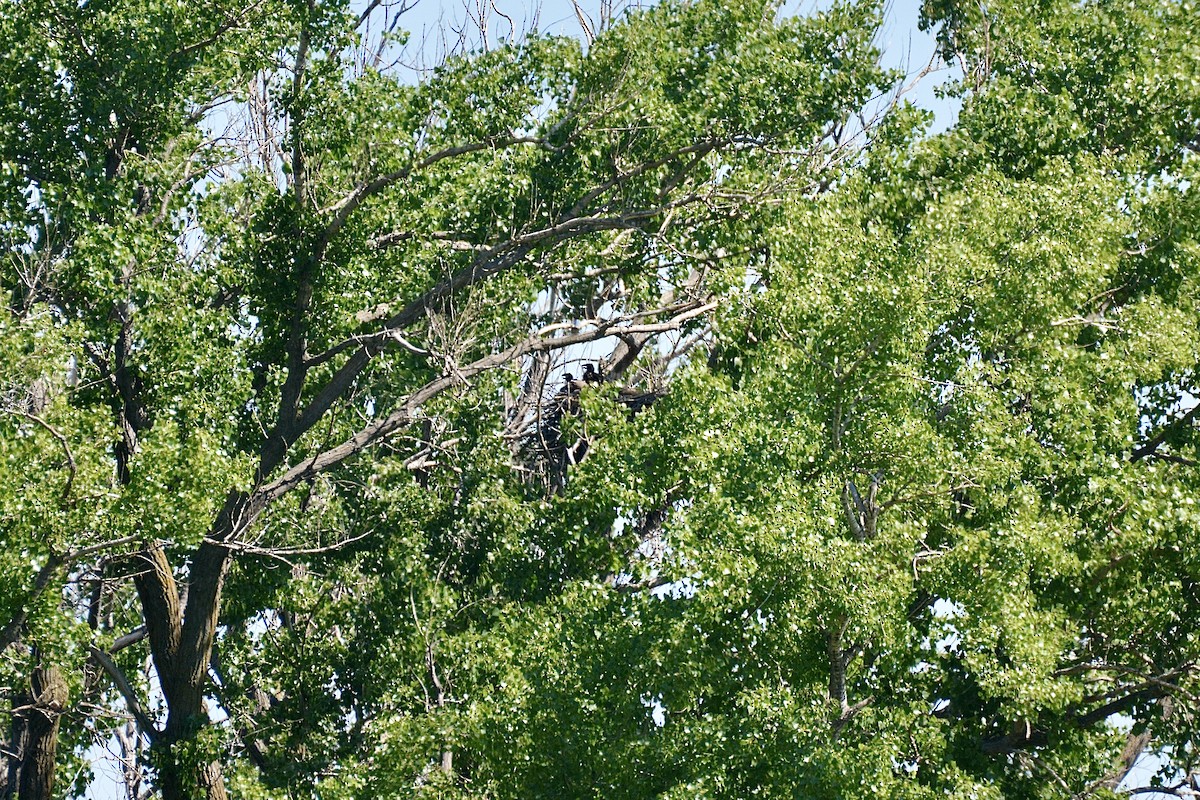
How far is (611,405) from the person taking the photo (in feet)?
57.7

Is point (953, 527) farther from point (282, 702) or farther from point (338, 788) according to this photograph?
point (282, 702)

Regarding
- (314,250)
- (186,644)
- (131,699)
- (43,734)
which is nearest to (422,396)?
(314,250)

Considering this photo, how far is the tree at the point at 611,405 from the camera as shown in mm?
12938

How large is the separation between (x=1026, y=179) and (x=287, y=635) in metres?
10.7

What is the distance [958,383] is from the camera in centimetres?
1453

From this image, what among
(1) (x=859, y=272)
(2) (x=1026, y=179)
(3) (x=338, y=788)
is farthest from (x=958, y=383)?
(3) (x=338, y=788)

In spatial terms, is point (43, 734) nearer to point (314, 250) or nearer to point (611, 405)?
point (314, 250)

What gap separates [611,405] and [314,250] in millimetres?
Answer: 3894

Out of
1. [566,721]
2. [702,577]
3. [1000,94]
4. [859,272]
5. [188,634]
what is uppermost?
[1000,94]

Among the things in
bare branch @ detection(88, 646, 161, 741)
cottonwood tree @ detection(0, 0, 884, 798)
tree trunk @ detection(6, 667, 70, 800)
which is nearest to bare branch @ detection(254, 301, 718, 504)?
cottonwood tree @ detection(0, 0, 884, 798)

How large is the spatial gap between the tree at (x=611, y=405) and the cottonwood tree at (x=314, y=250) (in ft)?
0.20

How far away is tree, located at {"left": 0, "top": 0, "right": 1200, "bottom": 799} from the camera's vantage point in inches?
509

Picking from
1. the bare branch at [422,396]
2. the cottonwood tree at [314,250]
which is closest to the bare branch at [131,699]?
the cottonwood tree at [314,250]

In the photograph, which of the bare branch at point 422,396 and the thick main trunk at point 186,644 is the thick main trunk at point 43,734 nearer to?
the thick main trunk at point 186,644
